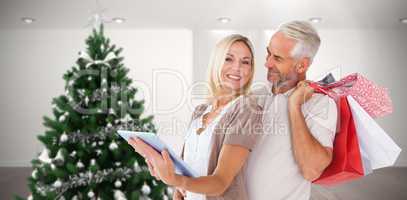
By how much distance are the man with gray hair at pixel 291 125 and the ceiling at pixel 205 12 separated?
3943 mm

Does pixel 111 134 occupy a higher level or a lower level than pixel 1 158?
higher

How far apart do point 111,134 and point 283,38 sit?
1331mm

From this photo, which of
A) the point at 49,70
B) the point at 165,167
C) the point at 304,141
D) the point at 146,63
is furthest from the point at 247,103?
the point at 49,70

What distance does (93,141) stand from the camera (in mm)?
2289

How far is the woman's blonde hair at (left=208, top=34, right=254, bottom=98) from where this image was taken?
1.22 meters

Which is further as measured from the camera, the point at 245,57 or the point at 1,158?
the point at 1,158

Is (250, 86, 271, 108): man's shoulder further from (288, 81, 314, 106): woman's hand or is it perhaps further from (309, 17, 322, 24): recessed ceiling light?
(309, 17, 322, 24): recessed ceiling light

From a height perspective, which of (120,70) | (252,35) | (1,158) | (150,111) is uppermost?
(252,35)

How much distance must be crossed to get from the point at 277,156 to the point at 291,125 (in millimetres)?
108

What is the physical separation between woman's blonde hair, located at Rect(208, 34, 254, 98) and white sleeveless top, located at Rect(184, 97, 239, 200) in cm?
7

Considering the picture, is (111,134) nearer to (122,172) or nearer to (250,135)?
(122,172)

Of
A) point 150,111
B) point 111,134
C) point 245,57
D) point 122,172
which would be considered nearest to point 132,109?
point 111,134

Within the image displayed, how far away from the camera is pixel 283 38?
3.97 feet

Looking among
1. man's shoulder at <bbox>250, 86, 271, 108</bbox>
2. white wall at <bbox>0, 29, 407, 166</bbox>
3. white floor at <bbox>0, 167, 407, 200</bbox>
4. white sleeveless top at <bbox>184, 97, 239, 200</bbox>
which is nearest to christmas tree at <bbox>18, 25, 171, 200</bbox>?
white sleeveless top at <bbox>184, 97, 239, 200</bbox>
